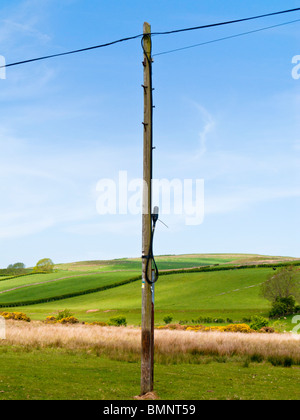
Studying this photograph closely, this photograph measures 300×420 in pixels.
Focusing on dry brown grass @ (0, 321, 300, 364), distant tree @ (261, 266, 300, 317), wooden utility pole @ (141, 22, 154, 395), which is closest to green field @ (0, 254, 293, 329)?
distant tree @ (261, 266, 300, 317)

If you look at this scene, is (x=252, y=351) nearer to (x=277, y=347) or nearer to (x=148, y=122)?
(x=277, y=347)

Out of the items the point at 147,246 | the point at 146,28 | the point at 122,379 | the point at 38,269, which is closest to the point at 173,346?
the point at 122,379

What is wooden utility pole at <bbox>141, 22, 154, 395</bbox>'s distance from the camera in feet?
40.0

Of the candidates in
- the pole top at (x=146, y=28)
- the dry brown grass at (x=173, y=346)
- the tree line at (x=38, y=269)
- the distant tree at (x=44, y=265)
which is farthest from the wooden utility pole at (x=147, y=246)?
the distant tree at (x=44, y=265)

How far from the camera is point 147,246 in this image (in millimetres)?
12414

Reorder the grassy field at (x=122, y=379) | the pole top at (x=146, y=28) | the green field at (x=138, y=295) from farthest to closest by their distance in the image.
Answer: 1. the green field at (x=138, y=295)
2. the pole top at (x=146, y=28)
3. the grassy field at (x=122, y=379)

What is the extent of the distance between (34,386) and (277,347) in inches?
535

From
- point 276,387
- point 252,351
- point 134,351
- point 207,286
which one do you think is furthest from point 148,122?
point 207,286

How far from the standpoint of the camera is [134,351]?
20.9 meters

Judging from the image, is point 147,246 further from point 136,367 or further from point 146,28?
point 136,367

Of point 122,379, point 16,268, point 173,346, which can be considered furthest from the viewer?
point 16,268

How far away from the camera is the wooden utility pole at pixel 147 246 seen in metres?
12.2

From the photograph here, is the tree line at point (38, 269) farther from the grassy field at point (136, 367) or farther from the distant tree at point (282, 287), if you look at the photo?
the grassy field at point (136, 367)
